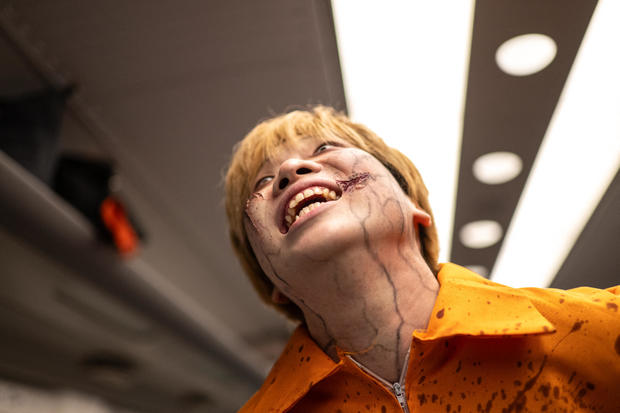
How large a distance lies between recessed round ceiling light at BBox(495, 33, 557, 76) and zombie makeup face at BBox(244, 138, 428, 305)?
1.11 metres

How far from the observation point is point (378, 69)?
1.79 metres

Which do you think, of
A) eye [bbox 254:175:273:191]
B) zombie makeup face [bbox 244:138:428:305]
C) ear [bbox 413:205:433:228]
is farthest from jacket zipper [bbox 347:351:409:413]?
eye [bbox 254:175:273:191]

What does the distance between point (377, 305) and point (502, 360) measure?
0.24m

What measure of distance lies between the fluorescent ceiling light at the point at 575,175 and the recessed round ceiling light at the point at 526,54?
117 mm

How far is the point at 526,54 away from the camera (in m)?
1.80

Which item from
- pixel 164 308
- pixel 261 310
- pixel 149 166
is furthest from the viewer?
pixel 261 310

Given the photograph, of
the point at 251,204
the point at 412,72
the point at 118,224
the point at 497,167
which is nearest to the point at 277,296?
the point at 251,204

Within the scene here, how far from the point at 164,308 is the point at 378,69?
2.13 meters

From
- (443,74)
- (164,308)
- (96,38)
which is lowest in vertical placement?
(164,308)

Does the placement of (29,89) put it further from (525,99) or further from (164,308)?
(525,99)

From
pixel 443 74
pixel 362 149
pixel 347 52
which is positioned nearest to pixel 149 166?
pixel 347 52

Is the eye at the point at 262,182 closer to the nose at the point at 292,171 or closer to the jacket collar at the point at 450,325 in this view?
the nose at the point at 292,171

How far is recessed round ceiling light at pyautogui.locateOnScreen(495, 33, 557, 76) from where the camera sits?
5.71ft

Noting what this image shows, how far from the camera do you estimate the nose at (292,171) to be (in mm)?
951
